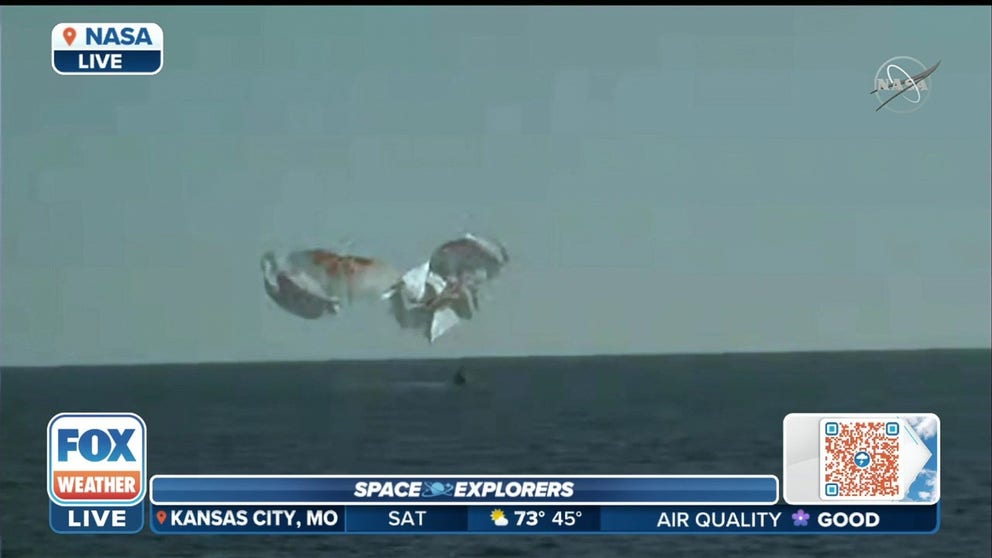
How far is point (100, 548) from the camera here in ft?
89.6

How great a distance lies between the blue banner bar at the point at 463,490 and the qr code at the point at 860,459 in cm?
67

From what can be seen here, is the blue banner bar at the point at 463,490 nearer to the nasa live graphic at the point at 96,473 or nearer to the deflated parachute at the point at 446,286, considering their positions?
the nasa live graphic at the point at 96,473

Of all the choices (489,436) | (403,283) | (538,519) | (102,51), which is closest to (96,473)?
(102,51)

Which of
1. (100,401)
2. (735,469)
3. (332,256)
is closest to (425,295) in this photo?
(332,256)

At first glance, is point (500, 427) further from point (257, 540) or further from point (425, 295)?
point (425, 295)

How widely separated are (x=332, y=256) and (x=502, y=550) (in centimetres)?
1162

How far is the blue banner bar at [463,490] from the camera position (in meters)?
12.8

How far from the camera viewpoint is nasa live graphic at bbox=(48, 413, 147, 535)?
12891 millimetres

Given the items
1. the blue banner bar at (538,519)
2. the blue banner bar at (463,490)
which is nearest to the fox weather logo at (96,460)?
the blue banner bar at (463,490)

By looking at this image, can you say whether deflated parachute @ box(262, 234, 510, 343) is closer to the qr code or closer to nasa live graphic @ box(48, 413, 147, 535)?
nasa live graphic @ box(48, 413, 147, 535)

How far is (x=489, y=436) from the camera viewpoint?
66.5m

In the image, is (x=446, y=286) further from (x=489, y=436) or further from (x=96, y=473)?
Answer: (x=489, y=436)

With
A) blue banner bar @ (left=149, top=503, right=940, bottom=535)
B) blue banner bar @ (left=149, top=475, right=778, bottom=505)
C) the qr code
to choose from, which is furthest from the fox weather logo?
the qr code

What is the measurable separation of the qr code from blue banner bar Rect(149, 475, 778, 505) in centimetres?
67
